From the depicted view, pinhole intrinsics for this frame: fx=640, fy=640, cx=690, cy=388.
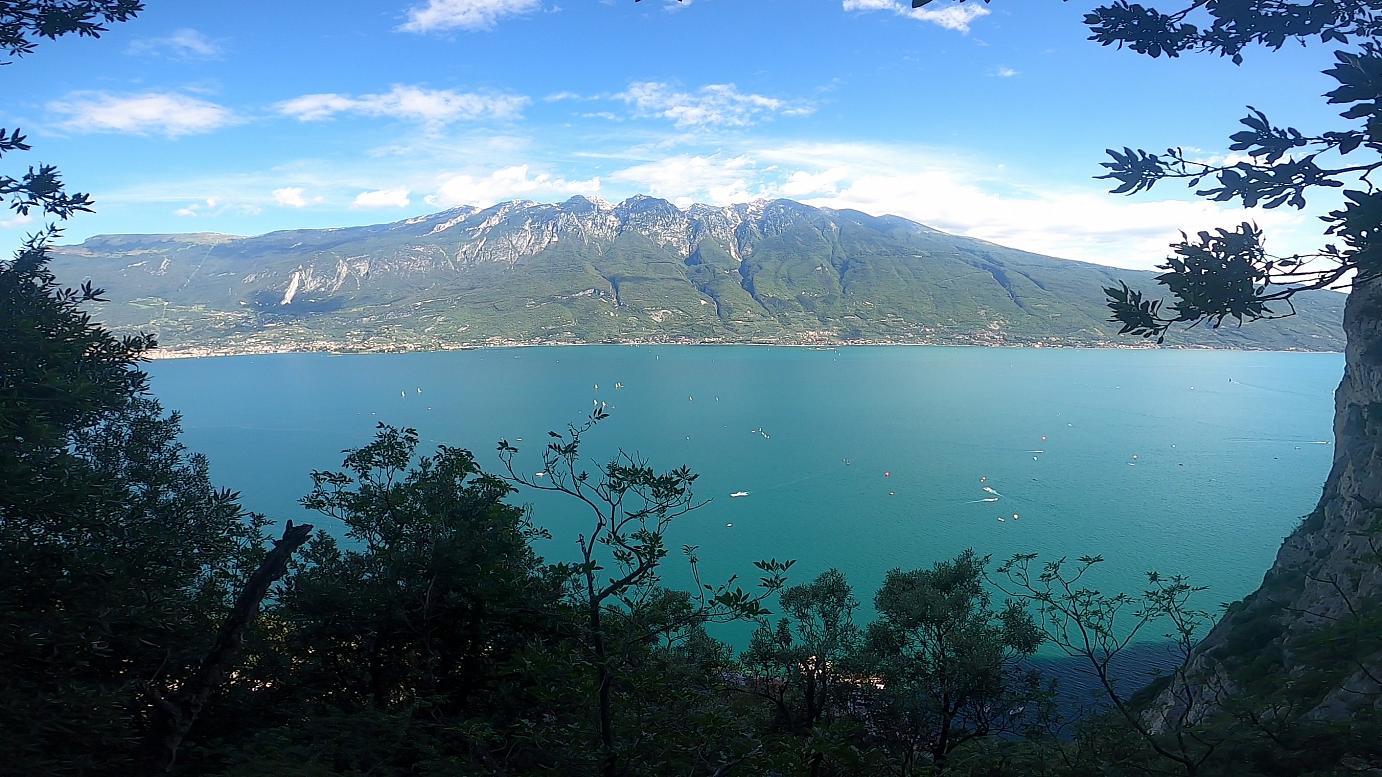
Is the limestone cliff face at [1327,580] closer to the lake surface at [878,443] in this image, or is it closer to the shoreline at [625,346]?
the lake surface at [878,443]

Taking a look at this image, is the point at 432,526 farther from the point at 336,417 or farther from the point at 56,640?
the point at 336,417

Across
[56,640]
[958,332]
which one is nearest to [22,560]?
[56,640]

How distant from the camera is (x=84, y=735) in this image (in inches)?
193

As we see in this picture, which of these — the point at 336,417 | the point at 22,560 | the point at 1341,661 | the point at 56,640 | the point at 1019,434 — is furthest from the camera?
the point at 336,417

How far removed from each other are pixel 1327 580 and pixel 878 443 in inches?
2044

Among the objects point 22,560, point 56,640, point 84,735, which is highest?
point 22,560

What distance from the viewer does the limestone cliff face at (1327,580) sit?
10.9 m

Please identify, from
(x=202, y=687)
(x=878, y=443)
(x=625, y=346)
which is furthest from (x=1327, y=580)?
(x=625, y=346)

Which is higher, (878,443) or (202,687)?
(202,687)

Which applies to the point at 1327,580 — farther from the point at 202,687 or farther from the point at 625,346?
the point at 625,346

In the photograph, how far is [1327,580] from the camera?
11.5m

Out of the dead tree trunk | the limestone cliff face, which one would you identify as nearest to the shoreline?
the limestone cliff face

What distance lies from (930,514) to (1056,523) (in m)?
7.61

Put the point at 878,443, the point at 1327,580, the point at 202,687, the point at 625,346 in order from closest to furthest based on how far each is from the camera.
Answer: the point at 202,687 < the point at 1327,580 < the point at 878,443 < the point at 625,346
